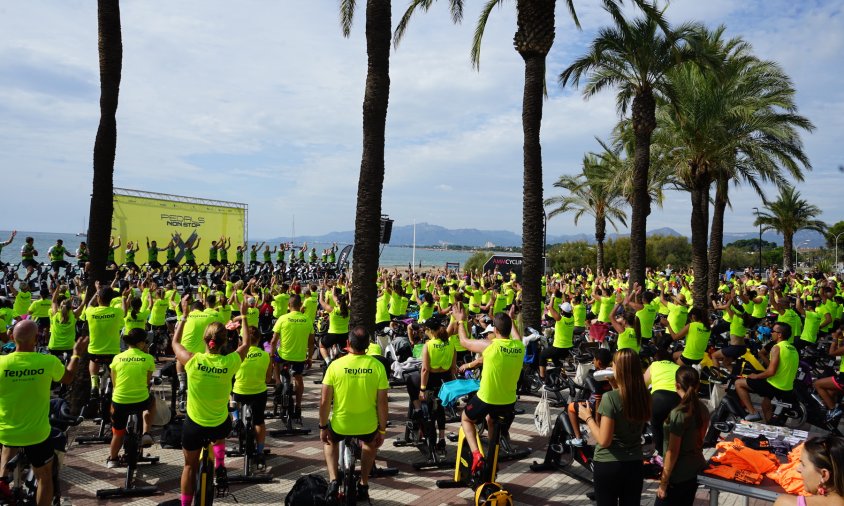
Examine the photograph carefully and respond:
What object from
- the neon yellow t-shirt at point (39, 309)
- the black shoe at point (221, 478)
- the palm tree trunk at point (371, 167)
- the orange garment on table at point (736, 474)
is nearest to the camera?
the orange garment on table at point (736, 474)

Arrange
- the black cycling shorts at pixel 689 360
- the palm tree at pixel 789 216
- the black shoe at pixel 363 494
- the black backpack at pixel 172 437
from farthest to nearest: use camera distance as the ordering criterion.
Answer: the palm tree at pixel 789 216, the black cycling shorts at pixel 689 360, the black backpack at pixel 172 437, the black shoe at pixel 363 494

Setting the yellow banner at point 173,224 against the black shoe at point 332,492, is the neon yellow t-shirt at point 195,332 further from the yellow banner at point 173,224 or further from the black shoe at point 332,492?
the yellow banner at point 173,224

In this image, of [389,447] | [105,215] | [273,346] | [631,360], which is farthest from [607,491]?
[105,215]

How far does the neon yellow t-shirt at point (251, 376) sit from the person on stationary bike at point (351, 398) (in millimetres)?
1854

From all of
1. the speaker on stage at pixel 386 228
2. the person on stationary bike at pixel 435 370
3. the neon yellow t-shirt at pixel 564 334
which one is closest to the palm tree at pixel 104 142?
the person on stationary bike at pixel 435 370

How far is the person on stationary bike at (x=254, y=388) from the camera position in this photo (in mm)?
7051

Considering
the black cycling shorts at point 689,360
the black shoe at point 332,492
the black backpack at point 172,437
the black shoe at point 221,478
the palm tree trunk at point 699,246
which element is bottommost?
the black shoe at point 221,478

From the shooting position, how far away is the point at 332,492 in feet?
16.7

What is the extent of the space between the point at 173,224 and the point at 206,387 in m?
29.7

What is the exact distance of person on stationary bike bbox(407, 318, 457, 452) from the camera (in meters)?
7.73

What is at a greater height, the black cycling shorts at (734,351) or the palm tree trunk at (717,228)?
the palm tree trunk at (717,228)

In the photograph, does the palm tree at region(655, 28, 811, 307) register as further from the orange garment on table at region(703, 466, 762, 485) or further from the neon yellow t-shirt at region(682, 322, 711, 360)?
the orange garment on table at region(703, 466, 762, 485)

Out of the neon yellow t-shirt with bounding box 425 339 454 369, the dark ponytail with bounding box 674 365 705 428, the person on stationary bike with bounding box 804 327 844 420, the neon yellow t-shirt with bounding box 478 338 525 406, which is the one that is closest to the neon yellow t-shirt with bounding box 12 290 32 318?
the neon yellow t-shirt with bounding box 425 339 454 369

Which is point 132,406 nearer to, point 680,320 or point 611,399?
point 611,399
